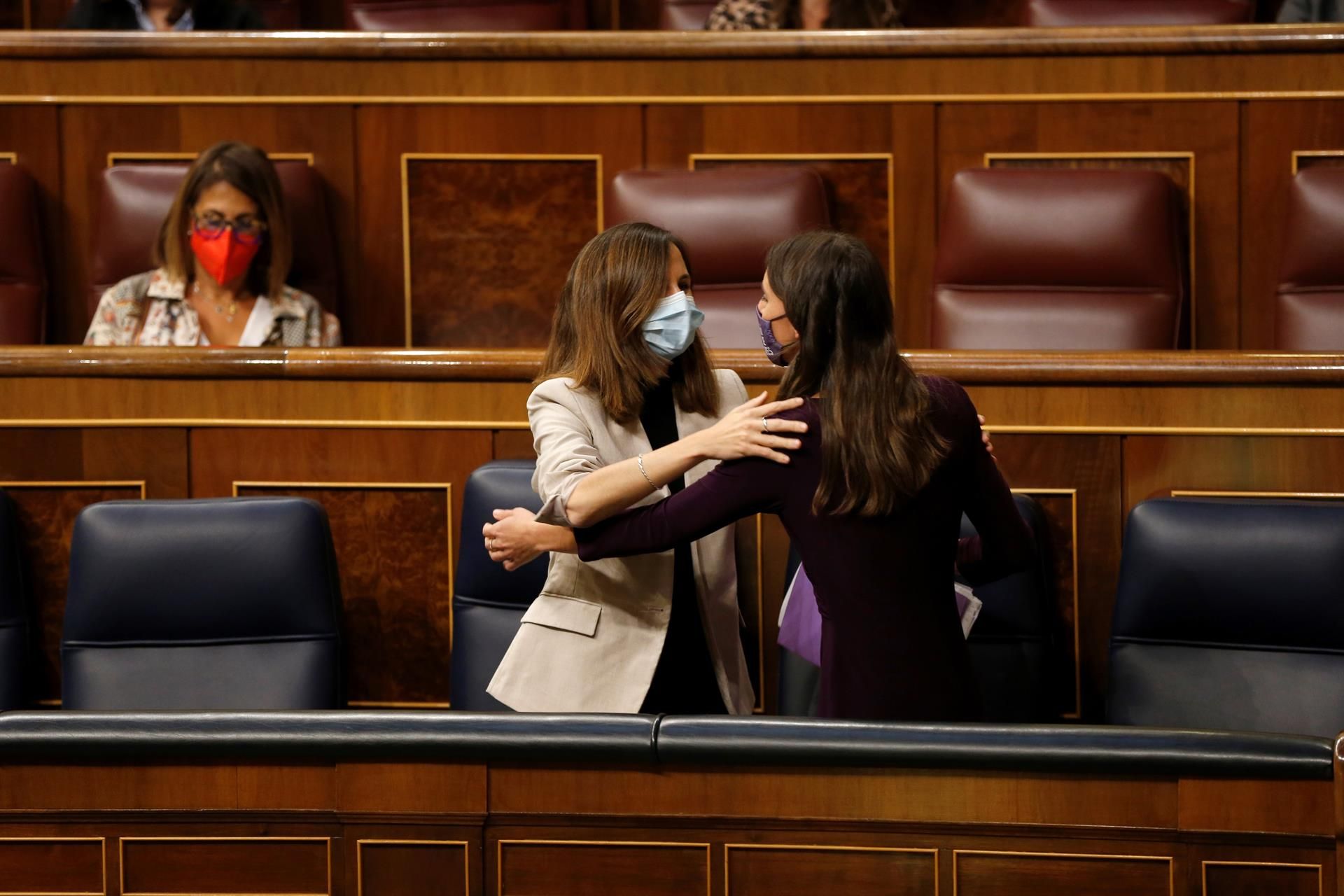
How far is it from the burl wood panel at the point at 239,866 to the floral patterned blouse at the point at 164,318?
0.86m

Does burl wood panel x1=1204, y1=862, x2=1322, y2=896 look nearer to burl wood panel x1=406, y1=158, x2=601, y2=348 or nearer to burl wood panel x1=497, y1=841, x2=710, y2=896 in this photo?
burl wood panel x1=497, y1=841, x2=710, y2=896

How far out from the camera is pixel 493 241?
1.62m

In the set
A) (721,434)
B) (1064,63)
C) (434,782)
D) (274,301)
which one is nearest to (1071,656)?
(721,434)

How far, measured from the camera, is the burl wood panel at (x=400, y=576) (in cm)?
119

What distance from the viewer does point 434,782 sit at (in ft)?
2.28

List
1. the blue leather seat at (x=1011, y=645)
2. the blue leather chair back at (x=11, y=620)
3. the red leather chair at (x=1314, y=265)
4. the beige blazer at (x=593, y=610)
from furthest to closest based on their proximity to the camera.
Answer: the red leather chair at (x=1314, y=265)
the blue leather chair back at (x=11, y=620)
the blue leather seat at (x=1011, y=645)
the beige blazer at (x=593, y=610)

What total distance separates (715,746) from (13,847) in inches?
14.0

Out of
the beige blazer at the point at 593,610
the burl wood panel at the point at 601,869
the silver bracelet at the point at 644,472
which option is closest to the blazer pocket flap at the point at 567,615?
the beige blazer at the point at 593,610

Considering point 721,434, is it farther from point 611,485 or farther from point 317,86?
point 317,86

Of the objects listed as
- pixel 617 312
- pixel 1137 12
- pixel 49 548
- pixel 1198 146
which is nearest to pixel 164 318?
pixel 49 548

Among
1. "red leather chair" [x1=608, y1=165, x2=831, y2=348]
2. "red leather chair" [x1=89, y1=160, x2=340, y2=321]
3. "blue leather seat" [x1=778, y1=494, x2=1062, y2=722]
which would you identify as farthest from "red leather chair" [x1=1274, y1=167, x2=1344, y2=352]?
"red leather chair" [x1=89, y1=160, x2=340, y2=321]

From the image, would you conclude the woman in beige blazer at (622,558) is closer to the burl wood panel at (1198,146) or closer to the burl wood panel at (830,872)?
the burl wood panel at (830,872)

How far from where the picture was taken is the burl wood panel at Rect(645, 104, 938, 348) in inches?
62.9

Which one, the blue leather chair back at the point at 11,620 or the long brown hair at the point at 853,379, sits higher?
the long brown hair at the point at 853,379
